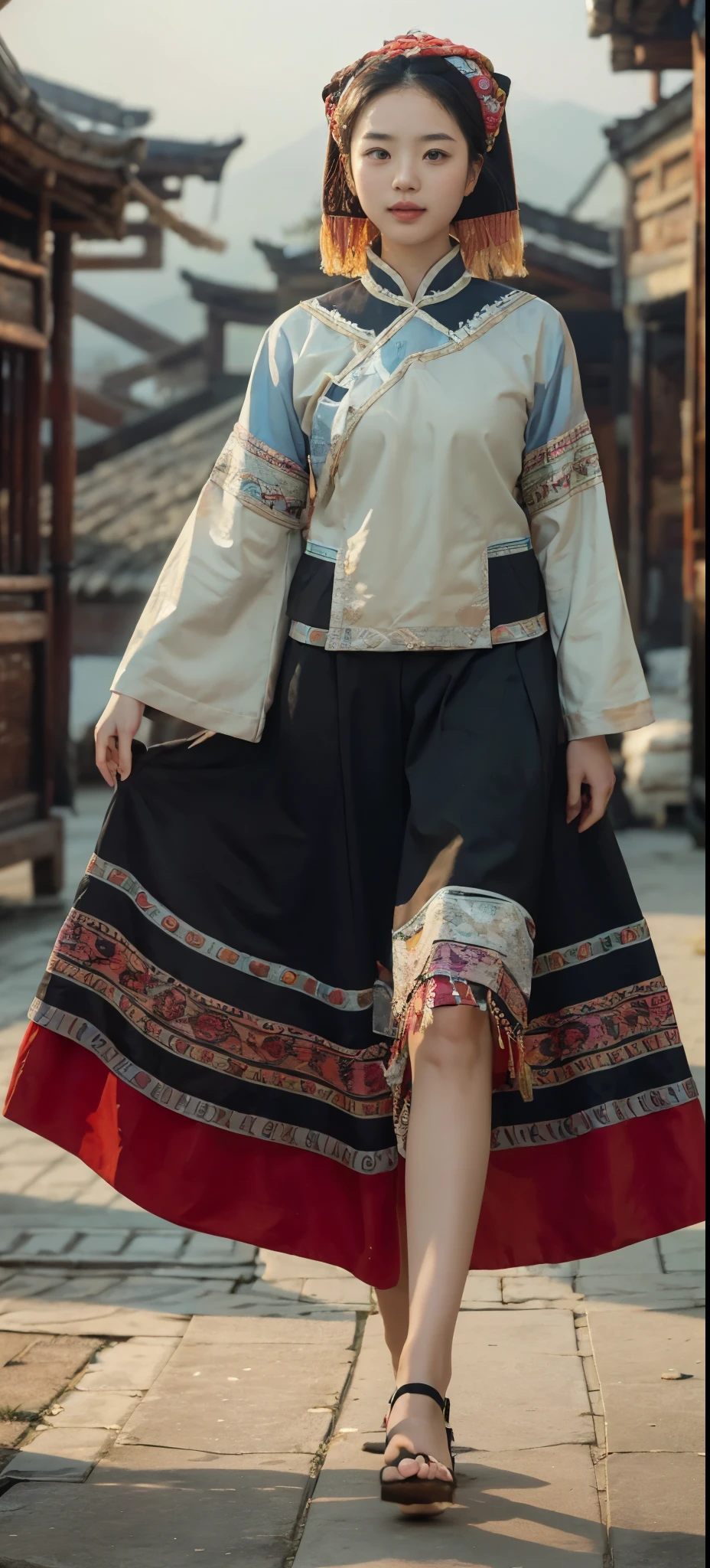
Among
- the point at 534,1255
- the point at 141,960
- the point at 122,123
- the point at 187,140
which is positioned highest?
the point at 122,123

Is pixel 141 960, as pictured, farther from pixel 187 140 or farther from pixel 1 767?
pixel 187 140

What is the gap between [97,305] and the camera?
19.7 m

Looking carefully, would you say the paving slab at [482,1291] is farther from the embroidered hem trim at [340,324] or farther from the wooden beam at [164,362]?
the wooden beam at [164,362]

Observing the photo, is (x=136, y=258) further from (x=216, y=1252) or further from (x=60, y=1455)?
(x=60, y=1455)

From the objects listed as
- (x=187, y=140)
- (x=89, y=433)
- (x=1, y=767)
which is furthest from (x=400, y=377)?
(x=89, y=433)

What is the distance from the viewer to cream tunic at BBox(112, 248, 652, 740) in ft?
7.41

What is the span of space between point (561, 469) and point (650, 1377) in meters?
1.32

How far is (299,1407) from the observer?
2.44 m

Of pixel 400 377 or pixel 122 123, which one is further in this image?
pixel 122 123

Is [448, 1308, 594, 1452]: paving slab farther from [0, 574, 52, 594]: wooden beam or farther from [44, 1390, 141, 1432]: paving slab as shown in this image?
Answer: [0, 574, 52, 594]: wooden beam

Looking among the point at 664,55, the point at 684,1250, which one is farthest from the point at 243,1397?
the point at 664,55

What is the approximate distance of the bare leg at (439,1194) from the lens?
201cm

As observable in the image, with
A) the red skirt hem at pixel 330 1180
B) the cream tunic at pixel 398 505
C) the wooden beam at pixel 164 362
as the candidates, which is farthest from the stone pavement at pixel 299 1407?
the wooden beam at pixel 164 362

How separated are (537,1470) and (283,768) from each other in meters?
0.99
